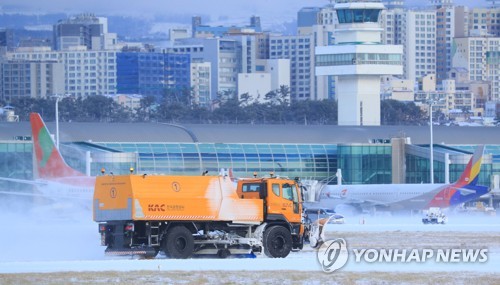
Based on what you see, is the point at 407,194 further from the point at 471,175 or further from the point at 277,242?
the point at 277,242

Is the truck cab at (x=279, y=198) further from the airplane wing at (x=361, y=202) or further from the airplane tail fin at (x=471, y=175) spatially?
the airplane wing at (x=361, y=202)

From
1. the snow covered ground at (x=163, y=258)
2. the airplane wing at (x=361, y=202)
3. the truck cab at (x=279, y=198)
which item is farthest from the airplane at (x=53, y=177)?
the truck cab at (x=279, y=198)

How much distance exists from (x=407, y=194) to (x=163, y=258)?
5608 centimetres

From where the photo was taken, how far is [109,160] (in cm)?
10931

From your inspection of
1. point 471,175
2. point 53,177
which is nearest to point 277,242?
point 53,177

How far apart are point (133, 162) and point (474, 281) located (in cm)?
6927

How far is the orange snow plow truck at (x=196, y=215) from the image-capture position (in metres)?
49.6

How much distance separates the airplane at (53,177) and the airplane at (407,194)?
55.8 ft

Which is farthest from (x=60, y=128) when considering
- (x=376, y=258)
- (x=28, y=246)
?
(x=376, y=258)

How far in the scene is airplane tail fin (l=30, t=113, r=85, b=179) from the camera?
92.3m

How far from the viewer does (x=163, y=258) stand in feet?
164

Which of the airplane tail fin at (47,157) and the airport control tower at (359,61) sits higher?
the airport control tower at (359,61)

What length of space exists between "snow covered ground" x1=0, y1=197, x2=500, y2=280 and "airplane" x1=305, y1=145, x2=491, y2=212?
12.5 metres

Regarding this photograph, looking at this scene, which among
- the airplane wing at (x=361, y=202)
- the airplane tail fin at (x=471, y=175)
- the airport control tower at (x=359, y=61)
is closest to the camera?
the airplane tail fin at (x=471, y=175)
